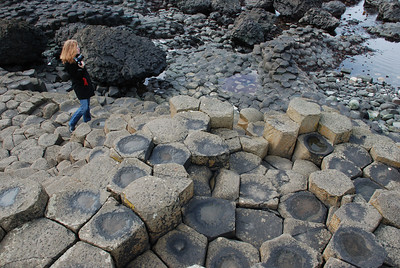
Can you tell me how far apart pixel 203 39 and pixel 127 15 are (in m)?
3.47

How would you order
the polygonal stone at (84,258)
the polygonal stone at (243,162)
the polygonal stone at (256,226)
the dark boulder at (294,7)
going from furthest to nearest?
the dark boulder at (294,7) → the polygonal stone at (243,162) → the polygonal stone at (256,226) → the polygonal stone at (84,258)

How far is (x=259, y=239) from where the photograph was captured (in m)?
3.40

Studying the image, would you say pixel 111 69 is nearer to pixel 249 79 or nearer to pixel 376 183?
pixel 249 79

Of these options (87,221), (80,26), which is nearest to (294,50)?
(80,26)

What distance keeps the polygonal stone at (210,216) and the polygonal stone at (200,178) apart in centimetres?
23

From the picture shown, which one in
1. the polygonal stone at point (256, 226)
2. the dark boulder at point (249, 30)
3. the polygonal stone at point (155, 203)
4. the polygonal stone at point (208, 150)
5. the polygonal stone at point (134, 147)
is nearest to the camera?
the polygonal stone at point (155, 203)

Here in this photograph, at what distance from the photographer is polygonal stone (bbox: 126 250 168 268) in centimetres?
298

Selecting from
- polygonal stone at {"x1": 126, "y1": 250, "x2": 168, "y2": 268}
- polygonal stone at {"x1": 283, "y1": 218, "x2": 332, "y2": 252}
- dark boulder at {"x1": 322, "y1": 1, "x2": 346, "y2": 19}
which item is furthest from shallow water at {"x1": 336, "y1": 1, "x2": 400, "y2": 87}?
polygonal stone at {"x1": 126, "y1": 250, "x2": 168, "y2": 268}

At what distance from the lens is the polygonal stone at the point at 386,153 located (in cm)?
431

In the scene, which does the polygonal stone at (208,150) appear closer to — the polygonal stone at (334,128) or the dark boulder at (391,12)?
the polygonal stone at (334,128)

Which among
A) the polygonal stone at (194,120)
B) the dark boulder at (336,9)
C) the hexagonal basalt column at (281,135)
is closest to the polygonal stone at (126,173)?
the polygonal stone at (194,120)

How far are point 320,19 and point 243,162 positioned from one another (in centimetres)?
1122

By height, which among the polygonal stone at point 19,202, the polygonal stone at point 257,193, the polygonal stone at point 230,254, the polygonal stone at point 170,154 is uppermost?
the polygonal stone at point 19,202

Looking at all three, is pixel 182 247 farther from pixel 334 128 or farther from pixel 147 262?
pixel 334 128
